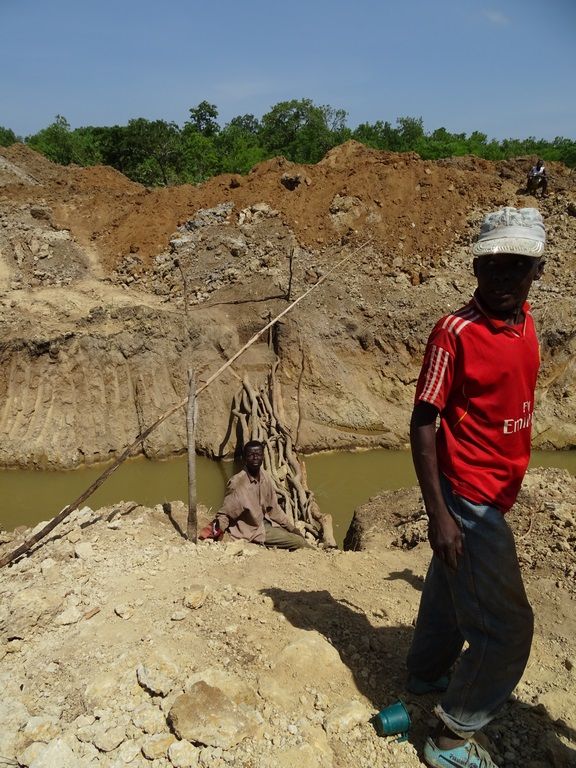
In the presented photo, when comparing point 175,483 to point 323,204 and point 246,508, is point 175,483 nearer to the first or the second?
point 246,508

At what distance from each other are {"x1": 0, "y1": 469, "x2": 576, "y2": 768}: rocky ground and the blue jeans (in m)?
0.33

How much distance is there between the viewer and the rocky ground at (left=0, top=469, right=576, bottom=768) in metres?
2.08

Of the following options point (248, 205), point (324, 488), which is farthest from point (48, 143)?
point (324, 488)

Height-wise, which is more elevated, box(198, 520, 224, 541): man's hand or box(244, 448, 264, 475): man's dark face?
box(244, 448, 264, 475): man's dark face

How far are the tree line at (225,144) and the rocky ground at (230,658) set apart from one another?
1723 cm

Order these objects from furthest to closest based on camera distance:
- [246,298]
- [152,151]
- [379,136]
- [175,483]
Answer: [379,136] < [152,151] < [246,298] < [175,483]

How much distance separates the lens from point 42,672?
2562mm

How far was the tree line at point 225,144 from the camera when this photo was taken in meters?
20.1

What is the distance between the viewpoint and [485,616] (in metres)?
1.85

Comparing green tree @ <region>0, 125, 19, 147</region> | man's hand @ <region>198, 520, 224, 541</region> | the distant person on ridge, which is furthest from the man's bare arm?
green tree @ <region>0, 125, 19, 147</region>

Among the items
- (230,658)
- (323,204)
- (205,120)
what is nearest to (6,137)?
(205,120)

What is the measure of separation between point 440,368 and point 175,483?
639 cm

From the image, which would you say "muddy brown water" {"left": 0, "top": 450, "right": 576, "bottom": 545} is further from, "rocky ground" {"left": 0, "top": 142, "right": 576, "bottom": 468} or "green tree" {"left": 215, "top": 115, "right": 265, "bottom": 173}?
"green tree" {"left": 215, "top": 115, "right": 265, "bottom": 173}

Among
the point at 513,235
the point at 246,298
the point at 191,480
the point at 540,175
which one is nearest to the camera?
the point at 513,235
